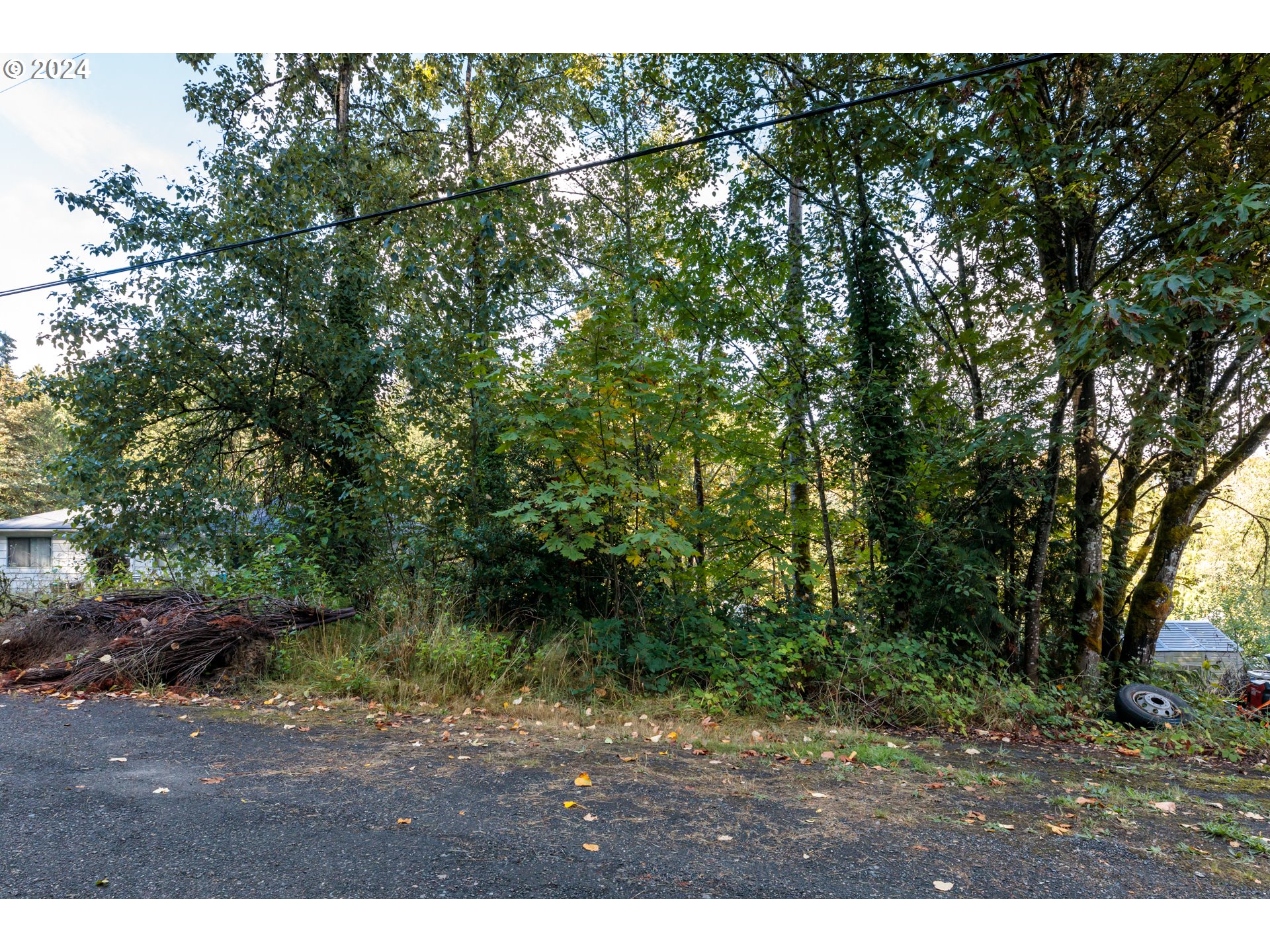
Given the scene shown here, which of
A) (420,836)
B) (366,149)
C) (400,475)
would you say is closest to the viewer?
(420,836)

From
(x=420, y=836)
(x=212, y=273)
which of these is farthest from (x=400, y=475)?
(x=420, y=836)

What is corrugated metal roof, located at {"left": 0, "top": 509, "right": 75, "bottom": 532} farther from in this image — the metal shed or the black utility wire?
the metal shed

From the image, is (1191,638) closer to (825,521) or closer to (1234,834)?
(825,521)

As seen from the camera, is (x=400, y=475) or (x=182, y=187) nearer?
(x=400, y=475)

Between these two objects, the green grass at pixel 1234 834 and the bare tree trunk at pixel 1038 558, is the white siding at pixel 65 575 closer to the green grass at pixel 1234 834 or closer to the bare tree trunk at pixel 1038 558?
the green grass at pixel 1234 834

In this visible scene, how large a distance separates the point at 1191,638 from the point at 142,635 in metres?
17.1

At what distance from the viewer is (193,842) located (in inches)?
105

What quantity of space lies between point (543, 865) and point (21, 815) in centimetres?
254

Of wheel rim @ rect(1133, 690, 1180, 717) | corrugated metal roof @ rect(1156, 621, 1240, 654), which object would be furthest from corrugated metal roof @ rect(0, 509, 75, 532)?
corrugated metal roof @ rect(1156, 621, 1240, 654)

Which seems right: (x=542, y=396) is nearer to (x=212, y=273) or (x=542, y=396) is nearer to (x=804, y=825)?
(x=804, y=825)

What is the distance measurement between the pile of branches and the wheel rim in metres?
8.02

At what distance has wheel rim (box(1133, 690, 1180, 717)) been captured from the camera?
Answer: 19.9ft

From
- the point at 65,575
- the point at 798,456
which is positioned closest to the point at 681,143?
the point at 798,456

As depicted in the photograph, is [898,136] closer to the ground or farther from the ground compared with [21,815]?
farther from the ground
